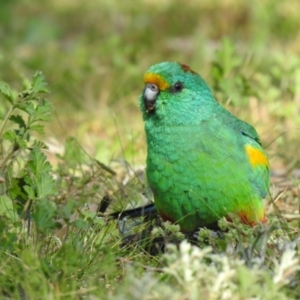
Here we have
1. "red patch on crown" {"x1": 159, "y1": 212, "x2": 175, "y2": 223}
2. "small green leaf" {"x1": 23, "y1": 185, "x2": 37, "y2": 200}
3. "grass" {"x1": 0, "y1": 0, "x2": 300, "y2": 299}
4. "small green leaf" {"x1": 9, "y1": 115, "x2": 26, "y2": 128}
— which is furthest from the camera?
"red patch on crown" {"x1": 159, "y1": 212, "x2": 175, "y2": 223}

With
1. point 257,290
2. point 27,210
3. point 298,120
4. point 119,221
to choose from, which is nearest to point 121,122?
point 298,120

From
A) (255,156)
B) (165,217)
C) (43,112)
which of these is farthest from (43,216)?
(255,156)

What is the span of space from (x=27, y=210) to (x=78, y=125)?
86.6 inches

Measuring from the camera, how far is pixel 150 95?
3.20 meters

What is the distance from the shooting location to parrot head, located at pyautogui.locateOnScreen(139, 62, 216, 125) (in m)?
3.20

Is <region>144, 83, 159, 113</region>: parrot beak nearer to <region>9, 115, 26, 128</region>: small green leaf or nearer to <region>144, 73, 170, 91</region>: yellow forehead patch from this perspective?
<region>144, 73, 170, 91</region>: yellow forehead patch

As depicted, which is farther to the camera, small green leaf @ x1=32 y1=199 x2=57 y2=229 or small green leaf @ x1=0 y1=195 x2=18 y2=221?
small green leaf @ x1=0 y1=195 x2=18 y2=221

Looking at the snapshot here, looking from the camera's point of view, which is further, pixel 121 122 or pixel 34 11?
pixel 34 11

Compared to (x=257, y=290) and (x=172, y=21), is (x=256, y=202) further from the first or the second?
(x=172, y=21)

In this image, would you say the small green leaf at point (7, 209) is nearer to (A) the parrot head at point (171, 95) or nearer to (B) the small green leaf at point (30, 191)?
(B) the small green leaf at point (30, 191)

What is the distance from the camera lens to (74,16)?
Result: 7285mm

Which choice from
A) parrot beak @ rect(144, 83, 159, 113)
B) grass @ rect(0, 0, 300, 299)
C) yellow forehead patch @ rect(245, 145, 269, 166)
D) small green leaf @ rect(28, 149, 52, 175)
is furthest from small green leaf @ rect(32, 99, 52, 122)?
yellow forehead patch @ rect(245, 145, 269, 166)

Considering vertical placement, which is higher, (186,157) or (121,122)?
(186,157)

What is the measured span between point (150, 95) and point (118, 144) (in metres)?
1.18
